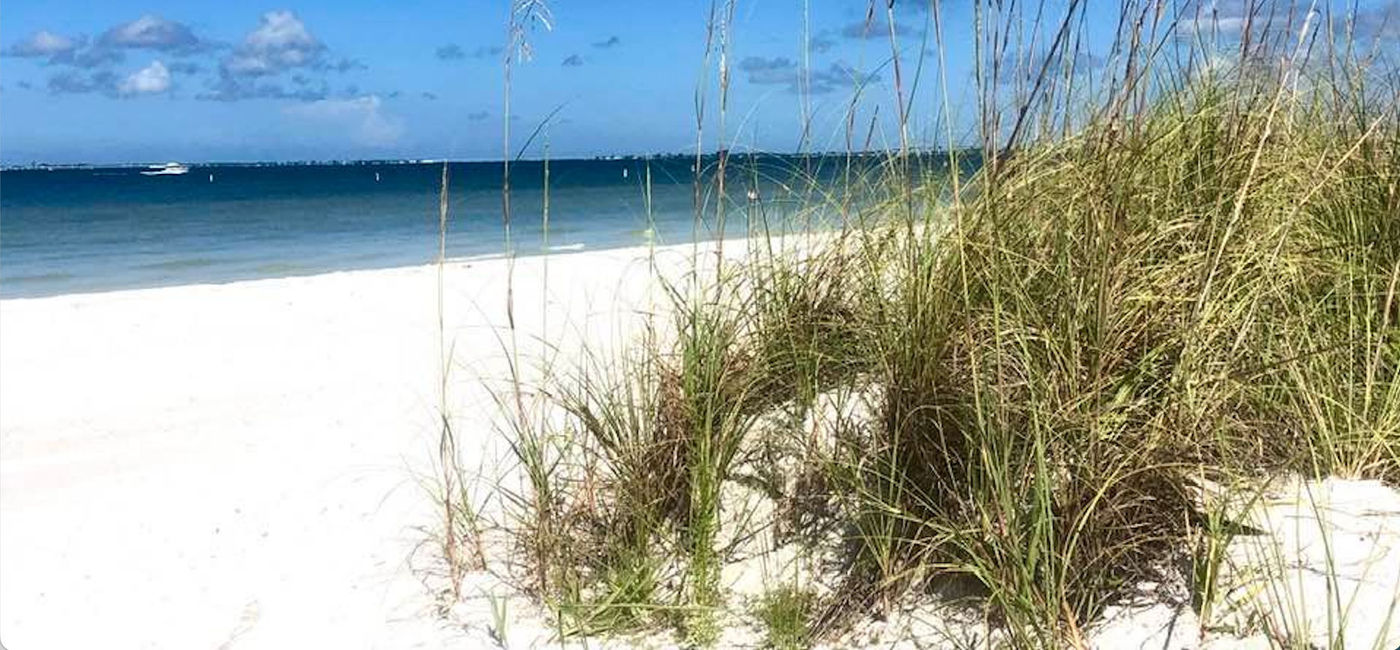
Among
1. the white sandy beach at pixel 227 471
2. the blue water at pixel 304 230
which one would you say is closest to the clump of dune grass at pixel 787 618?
the white sandy beach at pixel 227 471

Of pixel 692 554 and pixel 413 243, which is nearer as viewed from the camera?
pixel 692 554

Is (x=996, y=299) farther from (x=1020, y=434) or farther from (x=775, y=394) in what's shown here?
(x=775, y=394)

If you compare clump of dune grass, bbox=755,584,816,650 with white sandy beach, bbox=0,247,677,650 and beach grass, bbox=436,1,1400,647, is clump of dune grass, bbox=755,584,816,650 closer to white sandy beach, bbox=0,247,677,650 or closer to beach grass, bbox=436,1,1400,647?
beach grass, bbox=436,1,1400,647

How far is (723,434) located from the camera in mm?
2521

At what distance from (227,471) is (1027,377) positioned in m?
3.11

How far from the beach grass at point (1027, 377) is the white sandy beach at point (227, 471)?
22.7 inches

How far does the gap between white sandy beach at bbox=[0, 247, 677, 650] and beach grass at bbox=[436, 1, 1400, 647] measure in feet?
1.89

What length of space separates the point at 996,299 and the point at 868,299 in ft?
2.05

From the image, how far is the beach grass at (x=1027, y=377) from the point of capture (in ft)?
6.59

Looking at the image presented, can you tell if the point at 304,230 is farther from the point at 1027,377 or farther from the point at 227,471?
the point at 1027,377

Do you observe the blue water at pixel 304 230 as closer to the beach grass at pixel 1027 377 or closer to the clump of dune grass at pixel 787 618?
the beach grass at pixel 1027 377

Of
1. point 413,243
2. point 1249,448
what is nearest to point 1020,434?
point 1249,448

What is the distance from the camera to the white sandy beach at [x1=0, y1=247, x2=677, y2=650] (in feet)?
9.29

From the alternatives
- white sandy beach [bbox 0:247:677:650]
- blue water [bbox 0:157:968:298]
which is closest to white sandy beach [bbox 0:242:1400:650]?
white sandy beach [bbox 0:247:677:650]
